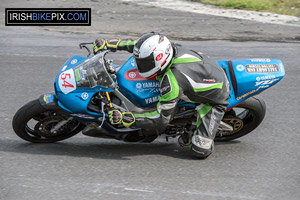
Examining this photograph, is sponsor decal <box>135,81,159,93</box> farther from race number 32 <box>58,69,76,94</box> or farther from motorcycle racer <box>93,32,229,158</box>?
race number 32 <box>58,69,76,94</box>

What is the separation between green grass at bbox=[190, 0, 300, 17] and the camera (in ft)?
→ 42.0

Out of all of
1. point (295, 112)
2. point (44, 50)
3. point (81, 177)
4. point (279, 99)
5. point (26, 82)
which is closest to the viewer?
point (81, 177)

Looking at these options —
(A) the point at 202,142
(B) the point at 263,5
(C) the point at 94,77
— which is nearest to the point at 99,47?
(C) the point at 94,77

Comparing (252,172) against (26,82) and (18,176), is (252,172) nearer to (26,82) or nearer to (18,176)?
(18,176)

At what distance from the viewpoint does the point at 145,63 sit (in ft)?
16.5

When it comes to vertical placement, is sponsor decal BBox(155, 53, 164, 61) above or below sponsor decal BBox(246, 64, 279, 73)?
above

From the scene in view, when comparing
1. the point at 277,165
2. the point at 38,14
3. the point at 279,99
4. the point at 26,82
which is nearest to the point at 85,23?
the point at 38,14

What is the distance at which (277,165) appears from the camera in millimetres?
5598

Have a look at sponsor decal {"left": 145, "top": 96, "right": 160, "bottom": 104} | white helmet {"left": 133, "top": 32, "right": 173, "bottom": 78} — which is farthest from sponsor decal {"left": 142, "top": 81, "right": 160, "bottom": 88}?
white helmet {"left": 133, "top": 32, "right": 173, "bottom": 78}

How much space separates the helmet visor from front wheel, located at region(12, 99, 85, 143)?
0.99 meters

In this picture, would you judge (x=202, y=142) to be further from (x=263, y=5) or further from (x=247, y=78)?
(x=263, y=5)

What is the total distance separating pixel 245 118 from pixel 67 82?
2046 mm

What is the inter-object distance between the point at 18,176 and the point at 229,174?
2063 mm

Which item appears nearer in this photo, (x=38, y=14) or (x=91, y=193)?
(x=91, y=193)
